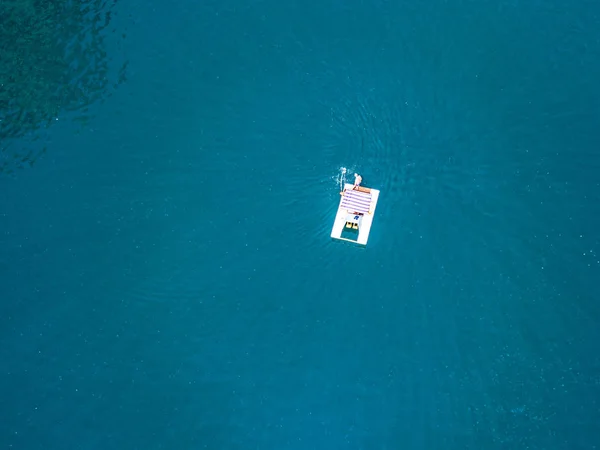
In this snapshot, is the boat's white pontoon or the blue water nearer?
the blue water

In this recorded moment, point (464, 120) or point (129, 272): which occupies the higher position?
point (464, 120)

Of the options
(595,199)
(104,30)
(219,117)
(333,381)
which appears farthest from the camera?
(104,30)

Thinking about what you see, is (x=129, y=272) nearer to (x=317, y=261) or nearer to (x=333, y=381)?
(x=317, y=261)

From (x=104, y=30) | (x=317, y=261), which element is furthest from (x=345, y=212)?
(x=104, y=30)

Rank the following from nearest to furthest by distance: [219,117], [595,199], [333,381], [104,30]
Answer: [333,381] < [595,199] < [219,117] < [104,30]
